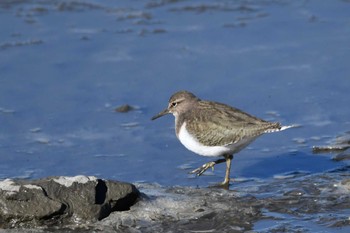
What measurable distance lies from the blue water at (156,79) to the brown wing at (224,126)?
0.45 meters

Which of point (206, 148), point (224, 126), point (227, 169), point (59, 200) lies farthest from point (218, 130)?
point (59, 200)

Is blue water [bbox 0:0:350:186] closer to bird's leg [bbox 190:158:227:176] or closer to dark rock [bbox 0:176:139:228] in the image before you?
bird's leg [bbox 190:158:227:176]

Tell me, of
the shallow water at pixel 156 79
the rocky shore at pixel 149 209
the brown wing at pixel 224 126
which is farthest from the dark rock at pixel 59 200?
the brown wing at pixel 224 126

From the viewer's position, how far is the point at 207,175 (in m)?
8.75

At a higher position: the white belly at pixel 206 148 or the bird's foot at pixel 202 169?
the white belly at pixel 206 148

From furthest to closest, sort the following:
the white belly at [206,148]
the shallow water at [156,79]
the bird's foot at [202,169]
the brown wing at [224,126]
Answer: the shallow water at [156,79]
the bird's foot at [202,169]
the white belly at [206,148]
the brown wing at [224,126]

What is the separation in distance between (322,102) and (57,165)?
3098mm

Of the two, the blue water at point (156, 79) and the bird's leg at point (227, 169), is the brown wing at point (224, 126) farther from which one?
the blue water at point (156, 79)

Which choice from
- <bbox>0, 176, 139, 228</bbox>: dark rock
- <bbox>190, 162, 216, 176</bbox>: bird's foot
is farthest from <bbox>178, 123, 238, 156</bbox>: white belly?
<bbox>0, 176, 139, 228</bbox>: dark rock

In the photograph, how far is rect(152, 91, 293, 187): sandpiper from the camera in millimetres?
8258

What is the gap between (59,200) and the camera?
700 cm

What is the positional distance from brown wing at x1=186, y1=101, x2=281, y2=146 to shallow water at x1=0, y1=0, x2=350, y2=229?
17.5 inches

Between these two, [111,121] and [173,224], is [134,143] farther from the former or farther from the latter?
[173,224]

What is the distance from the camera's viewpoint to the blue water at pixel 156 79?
9000mm
